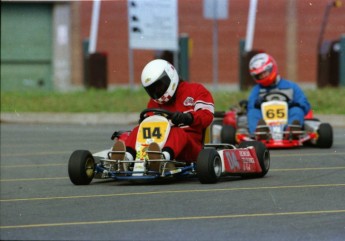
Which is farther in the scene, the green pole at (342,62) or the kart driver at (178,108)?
the green pole at (342,62)

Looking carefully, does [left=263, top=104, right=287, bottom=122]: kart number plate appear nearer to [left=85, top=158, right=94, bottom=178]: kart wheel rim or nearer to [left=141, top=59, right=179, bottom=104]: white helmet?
[left=141, top=59, right=179, bottom=104]: white helmet

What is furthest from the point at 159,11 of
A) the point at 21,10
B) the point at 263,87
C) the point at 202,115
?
the point at 202,115

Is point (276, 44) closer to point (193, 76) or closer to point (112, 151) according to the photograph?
point (193, 76)

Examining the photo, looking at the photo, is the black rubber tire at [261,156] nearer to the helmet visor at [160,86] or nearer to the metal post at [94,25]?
the helmet visor at [160,86]

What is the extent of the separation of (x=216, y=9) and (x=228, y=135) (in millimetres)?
13455

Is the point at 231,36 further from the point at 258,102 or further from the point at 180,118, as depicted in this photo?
the point at 180,118

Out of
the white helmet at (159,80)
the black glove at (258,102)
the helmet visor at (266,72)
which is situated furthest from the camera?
the helmet visor at (266,72)

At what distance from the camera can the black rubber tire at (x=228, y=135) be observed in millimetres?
15859

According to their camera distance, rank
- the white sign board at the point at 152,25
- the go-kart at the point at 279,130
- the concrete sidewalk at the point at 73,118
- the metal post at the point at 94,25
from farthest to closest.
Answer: the metal post at the point at 94,25
the white sign board at the point at 152,25
the concrete sidewalk at the point at 73,118
the go-kart at the point at 279,130

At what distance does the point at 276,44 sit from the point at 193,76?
8.79ft

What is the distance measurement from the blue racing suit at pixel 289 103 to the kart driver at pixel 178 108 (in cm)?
452

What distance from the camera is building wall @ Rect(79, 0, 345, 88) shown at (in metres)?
33.8

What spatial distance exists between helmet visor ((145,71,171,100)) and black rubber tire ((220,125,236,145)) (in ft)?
15.8

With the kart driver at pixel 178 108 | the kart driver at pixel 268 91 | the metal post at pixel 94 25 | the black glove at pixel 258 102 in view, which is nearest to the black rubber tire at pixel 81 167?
the kart driver at pixel 178 108
